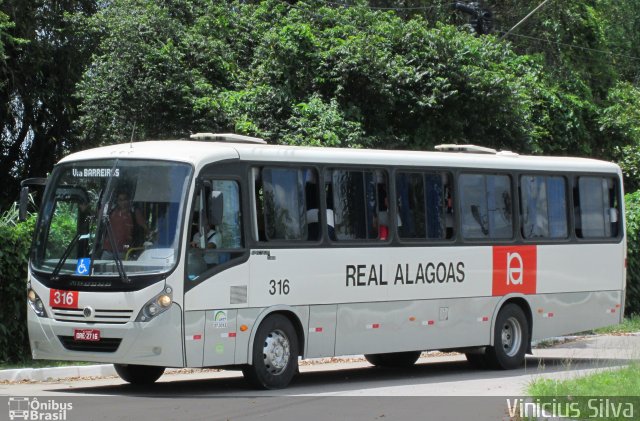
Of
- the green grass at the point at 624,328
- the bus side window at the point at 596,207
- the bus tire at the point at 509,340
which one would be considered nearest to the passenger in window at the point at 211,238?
the bus tire at the point at 509,340

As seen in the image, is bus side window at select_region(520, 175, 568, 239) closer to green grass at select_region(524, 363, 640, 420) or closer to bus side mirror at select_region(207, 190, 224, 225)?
green grass at select_region(524, 363, 640, 420)

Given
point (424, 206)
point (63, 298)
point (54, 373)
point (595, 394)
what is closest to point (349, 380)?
point (424, 206)

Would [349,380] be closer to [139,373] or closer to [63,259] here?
[139,373]

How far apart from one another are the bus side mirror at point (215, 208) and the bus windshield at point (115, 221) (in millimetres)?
409

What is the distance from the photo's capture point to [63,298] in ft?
45.7

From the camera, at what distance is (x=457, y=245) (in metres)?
17.6

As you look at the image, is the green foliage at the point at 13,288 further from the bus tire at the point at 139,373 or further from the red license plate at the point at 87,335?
the red license plate at the point at 87,335

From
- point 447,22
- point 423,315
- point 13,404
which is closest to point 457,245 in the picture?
point 423,315

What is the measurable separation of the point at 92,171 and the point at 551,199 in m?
8.17

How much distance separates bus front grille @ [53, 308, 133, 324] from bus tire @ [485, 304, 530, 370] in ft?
22.1

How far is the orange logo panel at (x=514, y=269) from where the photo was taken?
1831cm

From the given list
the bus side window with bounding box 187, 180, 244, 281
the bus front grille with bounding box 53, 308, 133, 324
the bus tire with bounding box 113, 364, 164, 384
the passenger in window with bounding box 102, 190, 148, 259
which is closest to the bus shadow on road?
the bus tire with bounding box 113, 364, 164, 384

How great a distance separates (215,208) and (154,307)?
1.45m

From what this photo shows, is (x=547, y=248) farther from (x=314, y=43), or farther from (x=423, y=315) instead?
(x=314, y=43)
